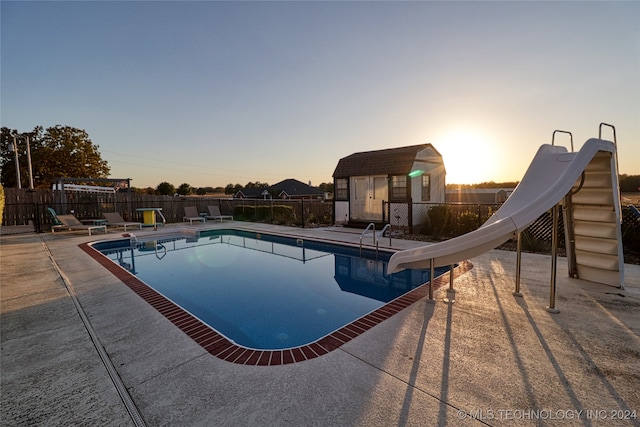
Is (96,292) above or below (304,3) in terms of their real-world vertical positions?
below

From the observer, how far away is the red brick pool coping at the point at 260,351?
Result: 2.92 metres

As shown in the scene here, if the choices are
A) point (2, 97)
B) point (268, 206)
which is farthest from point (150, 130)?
point (268, 206)

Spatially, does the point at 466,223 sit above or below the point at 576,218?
below

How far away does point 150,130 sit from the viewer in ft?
65.9

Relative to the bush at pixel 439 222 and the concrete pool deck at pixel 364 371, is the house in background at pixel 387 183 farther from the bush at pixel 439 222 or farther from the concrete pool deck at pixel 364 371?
the concrete pool deck at pixel 364 371

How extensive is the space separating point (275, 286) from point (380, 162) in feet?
31.2

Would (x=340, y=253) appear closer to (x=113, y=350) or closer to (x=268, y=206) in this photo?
(x=113, y=350)

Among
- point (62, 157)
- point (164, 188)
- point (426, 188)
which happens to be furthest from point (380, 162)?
point (164, 188)

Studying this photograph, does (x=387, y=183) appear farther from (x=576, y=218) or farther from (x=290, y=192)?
(x=290, y=192)

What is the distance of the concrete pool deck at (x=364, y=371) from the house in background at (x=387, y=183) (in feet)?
27.6

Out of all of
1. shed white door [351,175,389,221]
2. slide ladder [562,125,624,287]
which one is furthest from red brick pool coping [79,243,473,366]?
shed white door [351,175,389,221]

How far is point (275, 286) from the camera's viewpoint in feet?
20.6

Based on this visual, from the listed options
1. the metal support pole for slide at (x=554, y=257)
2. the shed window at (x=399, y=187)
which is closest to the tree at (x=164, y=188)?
the shed window at (x=399, y=187)

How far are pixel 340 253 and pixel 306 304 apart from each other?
13.4ft
